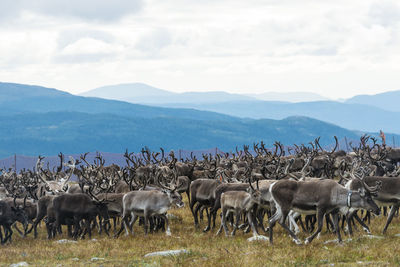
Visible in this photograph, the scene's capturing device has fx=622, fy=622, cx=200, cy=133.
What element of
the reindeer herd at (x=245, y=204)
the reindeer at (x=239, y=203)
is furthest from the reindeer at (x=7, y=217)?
the reindeer at (x=239, y=203)

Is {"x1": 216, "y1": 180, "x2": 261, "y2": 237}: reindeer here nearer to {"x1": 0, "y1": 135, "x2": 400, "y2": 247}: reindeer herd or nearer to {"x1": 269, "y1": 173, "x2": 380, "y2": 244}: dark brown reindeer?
{"x1": 0, "y1": 135, "x2": 400, "y2": 247}: reindeer herd

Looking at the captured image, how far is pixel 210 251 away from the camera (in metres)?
14.9

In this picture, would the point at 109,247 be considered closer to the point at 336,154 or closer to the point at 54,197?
the point at 54,197

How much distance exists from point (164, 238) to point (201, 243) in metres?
1.65

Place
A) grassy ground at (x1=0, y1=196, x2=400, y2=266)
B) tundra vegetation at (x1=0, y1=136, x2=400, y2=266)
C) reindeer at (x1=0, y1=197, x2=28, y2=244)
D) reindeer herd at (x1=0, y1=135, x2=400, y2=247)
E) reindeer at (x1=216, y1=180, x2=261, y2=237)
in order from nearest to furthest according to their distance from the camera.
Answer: grassy ground at (x1=0, y1=196, x2=400, y2=266)
tundra vegetation at (x1=0, y1=136, x2=400, y2=266)
reindeer herd at (x1=0, y1=135, x2=400, y2=247)
reindeer at (x1=216, y1=180, x2=261, y2=237)
reindeer at (x1=0, y1=197, x2=28, y2=244)

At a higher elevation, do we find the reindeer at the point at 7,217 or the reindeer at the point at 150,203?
the reindeer at the point at 150,203

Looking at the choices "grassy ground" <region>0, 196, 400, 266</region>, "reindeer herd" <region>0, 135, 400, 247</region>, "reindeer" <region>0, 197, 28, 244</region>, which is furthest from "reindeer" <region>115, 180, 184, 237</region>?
"reindeer" <region>0, 197, 28, 244</region>

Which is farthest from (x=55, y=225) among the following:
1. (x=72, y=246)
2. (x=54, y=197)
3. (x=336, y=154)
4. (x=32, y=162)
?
(x=32, y=162)

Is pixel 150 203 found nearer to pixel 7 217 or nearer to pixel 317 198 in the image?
pixel 7 217

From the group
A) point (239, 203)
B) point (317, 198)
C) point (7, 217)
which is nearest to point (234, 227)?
point (239, 203)

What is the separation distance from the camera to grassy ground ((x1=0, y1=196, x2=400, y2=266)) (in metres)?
13.2

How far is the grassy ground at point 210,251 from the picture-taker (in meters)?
13.2

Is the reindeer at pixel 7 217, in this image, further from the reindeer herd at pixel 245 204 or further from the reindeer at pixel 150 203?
the reindeer at pixel 150 203

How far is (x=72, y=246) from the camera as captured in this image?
1666 cm
